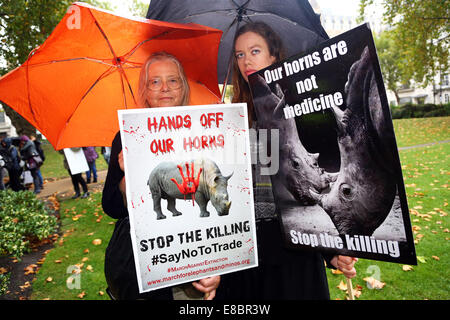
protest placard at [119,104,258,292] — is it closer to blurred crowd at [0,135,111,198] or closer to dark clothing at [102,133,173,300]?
dark clothing at [102,133,173,300]

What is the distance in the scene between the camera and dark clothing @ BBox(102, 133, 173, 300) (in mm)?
1465

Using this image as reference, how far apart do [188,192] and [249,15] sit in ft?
4.13

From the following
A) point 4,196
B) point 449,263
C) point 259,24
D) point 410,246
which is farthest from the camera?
point 4,196

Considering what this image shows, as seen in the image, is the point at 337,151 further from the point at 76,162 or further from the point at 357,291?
the point at 76,162

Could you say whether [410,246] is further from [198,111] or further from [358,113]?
[198,111]

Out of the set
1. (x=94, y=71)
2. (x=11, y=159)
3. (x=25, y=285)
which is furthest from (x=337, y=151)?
(x=11, y=159)

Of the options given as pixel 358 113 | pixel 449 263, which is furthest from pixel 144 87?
pixel 449 263

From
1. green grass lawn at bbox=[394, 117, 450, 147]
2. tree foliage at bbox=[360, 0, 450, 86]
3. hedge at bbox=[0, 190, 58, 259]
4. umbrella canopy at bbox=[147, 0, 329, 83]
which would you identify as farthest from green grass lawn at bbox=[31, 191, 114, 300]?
green grass lawn at bbox=[394, 117, 450, 147]

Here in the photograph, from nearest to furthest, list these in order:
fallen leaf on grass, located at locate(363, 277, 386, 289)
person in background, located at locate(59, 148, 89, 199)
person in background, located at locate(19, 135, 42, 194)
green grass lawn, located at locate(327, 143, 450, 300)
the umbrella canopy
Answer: the umbrella canopy < green grass lawn, located at locate(327, 143, 450, 300) < fallen leaf on grass, located at locate(363, 277, 386, 289) < person in background, located at locate(59, 148, 89, 199) < person in background, located at locate(19, 135, 42, 194)

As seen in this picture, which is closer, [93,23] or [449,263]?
[93,23]

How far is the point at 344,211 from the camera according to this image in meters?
1.19

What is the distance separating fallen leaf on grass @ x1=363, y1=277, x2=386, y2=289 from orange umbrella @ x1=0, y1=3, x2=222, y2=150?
2.82 meters

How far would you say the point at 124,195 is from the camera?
5.25 ft

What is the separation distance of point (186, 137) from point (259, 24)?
0.99 meters
